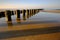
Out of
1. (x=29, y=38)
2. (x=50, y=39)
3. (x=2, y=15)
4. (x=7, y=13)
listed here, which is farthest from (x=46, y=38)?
(x=2, y=15)

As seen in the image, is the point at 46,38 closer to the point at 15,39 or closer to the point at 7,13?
the point at 15,39

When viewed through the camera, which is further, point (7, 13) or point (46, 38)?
point (7, 13)

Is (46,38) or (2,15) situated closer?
(46,38)

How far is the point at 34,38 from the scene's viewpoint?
4.83 metres

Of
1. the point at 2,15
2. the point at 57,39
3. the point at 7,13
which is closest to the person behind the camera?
the point at 57,39

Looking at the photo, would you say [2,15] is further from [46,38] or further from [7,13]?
[46,38]

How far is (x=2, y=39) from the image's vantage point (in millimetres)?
4840

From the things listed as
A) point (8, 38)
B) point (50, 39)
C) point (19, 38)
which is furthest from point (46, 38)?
point (8, 38)

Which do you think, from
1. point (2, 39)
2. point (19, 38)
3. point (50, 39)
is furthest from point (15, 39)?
point (50, 39)

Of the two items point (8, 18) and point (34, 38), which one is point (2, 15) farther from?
point (34, 38)

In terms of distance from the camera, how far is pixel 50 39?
470 centimetres

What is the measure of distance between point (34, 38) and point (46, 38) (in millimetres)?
431

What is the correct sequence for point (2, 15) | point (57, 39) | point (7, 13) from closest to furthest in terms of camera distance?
1. point (57, 39)
2. point (7, 13)
3. point (2, 15)

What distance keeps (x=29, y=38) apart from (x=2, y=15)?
8.30m
